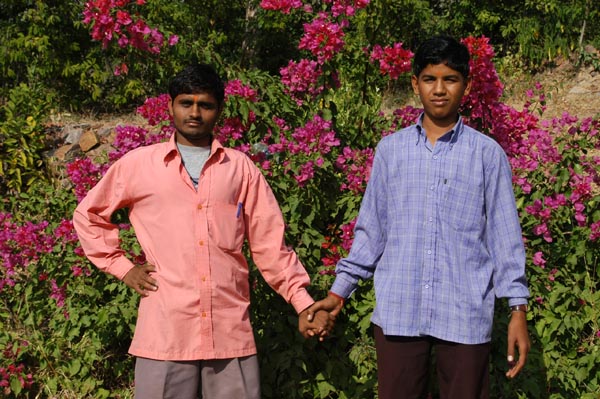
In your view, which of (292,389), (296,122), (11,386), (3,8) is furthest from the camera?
(3,8)

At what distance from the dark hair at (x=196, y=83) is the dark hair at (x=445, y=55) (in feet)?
2.26

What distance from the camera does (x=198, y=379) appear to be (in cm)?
249

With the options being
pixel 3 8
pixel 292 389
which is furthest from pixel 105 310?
pixel 3 8

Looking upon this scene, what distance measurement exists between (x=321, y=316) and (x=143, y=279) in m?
0.59

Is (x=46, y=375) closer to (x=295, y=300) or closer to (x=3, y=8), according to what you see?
(x=295, y=300)

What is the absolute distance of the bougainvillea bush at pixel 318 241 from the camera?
3.45 m

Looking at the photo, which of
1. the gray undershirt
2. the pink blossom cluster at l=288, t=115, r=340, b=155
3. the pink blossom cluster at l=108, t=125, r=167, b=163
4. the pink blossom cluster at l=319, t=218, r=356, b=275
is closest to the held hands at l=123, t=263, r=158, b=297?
the gray undershirt

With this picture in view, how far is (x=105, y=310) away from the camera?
3.51m

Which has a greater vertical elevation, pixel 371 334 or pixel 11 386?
pixel 371 334

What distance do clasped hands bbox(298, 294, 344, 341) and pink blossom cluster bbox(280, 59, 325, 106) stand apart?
5.51ft

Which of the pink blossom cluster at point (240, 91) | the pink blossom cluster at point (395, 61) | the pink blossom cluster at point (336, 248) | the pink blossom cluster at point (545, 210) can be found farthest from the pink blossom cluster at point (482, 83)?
the pink blossom cluster at point (240, 91)

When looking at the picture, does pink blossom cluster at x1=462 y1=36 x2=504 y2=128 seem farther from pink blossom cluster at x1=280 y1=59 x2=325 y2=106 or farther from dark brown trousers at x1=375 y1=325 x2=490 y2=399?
dark brown trousers at x1=375 y1=325 x2=490 y2=399

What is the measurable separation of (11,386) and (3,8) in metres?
7.44

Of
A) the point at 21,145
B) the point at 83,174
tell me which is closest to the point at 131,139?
the point at 83,174
